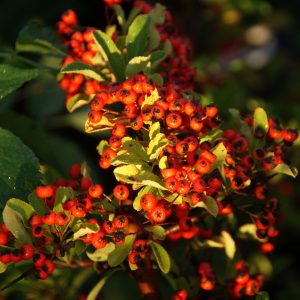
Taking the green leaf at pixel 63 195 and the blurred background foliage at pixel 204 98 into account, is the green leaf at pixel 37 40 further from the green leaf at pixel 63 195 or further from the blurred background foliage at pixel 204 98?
the green leaf at pixel 63 195

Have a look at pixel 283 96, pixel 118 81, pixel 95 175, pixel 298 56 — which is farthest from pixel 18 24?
pixel 298 56

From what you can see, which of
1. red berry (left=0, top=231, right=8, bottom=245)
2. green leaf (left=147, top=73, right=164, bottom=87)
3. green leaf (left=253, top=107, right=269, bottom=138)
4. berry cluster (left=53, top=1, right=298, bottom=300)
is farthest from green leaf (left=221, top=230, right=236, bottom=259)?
red berry (left=0, top=231, right=8, bottom=245)

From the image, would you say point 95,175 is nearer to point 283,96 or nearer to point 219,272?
point 219,272

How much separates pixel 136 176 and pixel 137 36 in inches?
34.7

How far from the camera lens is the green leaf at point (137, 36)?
8.69 feet

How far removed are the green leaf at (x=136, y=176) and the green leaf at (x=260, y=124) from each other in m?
0.69

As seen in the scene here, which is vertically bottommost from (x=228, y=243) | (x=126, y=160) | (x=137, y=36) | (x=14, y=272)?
(x=228, y=243)

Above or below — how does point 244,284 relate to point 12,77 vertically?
below

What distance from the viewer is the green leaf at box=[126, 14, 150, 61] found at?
2648 mm

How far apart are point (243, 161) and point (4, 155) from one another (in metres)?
1.19

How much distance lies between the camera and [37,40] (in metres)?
2.94

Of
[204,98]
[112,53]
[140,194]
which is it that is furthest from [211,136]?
[204,98]

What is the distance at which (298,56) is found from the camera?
901cm

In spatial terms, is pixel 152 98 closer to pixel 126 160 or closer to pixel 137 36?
pixel 126 160
